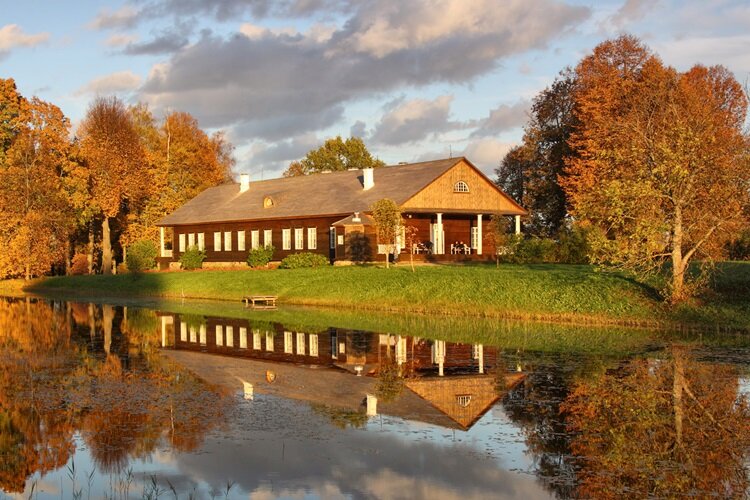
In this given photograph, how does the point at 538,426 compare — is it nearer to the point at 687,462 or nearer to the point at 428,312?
the point at 687,462

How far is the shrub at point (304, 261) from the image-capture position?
4722 centimetres

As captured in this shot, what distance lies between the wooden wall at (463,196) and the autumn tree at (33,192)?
25424 millimetres

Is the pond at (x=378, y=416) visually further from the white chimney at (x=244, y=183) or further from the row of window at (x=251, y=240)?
the white chimney at (x=244, y=183)

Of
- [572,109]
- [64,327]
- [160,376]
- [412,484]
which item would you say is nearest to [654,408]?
[412,484]

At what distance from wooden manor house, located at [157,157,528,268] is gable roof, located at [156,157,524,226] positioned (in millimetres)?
86

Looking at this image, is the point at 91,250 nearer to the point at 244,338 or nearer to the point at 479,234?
the point at 479,234

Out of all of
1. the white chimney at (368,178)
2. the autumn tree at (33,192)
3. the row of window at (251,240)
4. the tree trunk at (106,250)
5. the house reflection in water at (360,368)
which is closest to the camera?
the house reflection in water at (360,368)

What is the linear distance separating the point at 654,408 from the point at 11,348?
1674 centimetres

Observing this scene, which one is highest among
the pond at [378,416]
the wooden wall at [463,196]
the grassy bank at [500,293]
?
the wooden wall at [463,196]

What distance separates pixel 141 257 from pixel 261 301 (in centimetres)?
2106

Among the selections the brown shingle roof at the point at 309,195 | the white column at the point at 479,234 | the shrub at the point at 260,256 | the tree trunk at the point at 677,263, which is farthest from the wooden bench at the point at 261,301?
the tree trunk at the point at 677,263

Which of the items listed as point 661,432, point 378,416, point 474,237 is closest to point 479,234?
point 474,237

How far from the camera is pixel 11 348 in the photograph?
2306cm

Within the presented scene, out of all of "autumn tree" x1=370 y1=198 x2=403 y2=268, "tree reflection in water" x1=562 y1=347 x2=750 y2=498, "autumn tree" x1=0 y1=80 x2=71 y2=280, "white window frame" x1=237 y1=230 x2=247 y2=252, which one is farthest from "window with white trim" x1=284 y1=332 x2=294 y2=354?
"autumn tree" x1=0 y1=80 x2=71 y2=280
